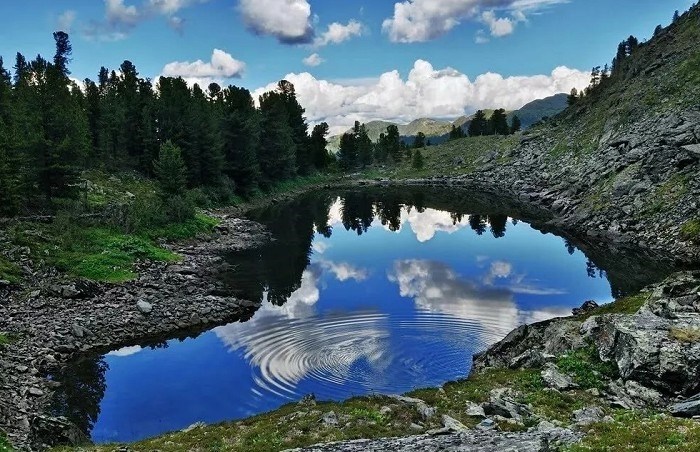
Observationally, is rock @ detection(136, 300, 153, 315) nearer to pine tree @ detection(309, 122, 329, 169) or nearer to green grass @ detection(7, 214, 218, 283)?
green grass @ detection(7, 214, 218, 283)

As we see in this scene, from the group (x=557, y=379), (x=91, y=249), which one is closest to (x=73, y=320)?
(x=91, y=249)

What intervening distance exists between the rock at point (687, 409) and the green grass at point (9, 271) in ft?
143

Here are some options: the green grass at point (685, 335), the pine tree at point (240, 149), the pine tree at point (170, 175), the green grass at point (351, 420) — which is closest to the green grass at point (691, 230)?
the green grass at point (685, 335)

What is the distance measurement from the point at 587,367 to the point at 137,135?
9747 cm

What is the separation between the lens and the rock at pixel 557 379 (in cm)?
2462

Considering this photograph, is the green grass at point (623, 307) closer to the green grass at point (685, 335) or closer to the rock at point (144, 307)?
the green grass at point (685, 335)

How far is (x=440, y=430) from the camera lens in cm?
1994

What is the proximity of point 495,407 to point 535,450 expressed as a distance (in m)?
6.51

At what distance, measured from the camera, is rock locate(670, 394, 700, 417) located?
1914cm

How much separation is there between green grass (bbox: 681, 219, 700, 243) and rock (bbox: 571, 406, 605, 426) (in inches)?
1807

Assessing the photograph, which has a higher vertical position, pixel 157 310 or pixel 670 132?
pixel 670 132

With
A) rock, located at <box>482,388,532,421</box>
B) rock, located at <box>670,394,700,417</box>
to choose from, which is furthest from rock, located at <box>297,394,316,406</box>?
rock, located at <box>670,394,700,417</box>

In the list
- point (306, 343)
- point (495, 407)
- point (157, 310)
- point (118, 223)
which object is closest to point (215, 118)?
point (118, 223)

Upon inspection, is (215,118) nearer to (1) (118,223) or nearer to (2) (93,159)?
(2) (93,159)
